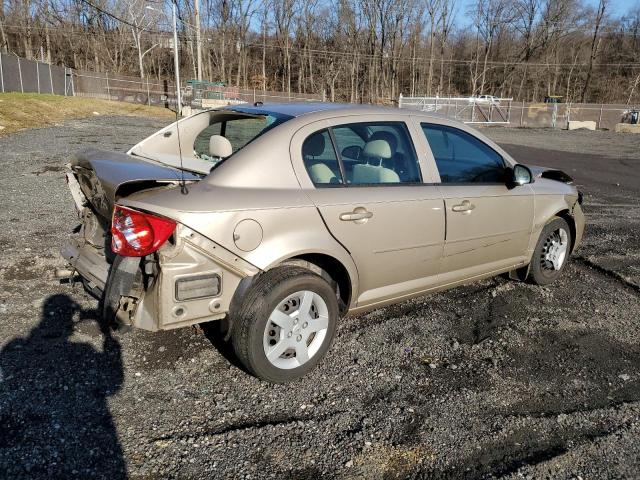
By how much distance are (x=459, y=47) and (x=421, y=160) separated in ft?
274

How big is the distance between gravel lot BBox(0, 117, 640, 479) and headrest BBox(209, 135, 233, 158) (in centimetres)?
140

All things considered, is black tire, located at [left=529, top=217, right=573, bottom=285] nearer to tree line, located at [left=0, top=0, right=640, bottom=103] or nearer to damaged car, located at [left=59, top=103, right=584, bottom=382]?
damaged car, located at [left=59, top=103, right=584, bottom=382]

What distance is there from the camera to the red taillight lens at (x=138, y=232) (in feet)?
9.30

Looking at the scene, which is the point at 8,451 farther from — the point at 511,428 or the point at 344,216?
the point at 511,428

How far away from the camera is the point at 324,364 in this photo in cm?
363

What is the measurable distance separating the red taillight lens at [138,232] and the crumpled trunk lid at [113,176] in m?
0.18

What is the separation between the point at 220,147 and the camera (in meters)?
3.50

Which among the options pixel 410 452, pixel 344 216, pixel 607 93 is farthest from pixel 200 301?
pixel 607 93

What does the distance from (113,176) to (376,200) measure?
1.70 meters

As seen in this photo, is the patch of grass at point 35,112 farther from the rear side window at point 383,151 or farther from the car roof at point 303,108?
the rear side window at point 383,151

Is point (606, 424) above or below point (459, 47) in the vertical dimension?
below

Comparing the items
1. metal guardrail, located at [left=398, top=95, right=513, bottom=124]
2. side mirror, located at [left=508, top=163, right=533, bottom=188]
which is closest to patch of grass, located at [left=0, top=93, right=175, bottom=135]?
side mirror, located at [left=508, top=163, right=533, bottom=188]

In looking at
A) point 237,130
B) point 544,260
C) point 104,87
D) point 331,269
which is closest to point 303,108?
point 237,130

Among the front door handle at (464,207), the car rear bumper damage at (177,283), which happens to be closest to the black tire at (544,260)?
the front door handle at (464,207)
